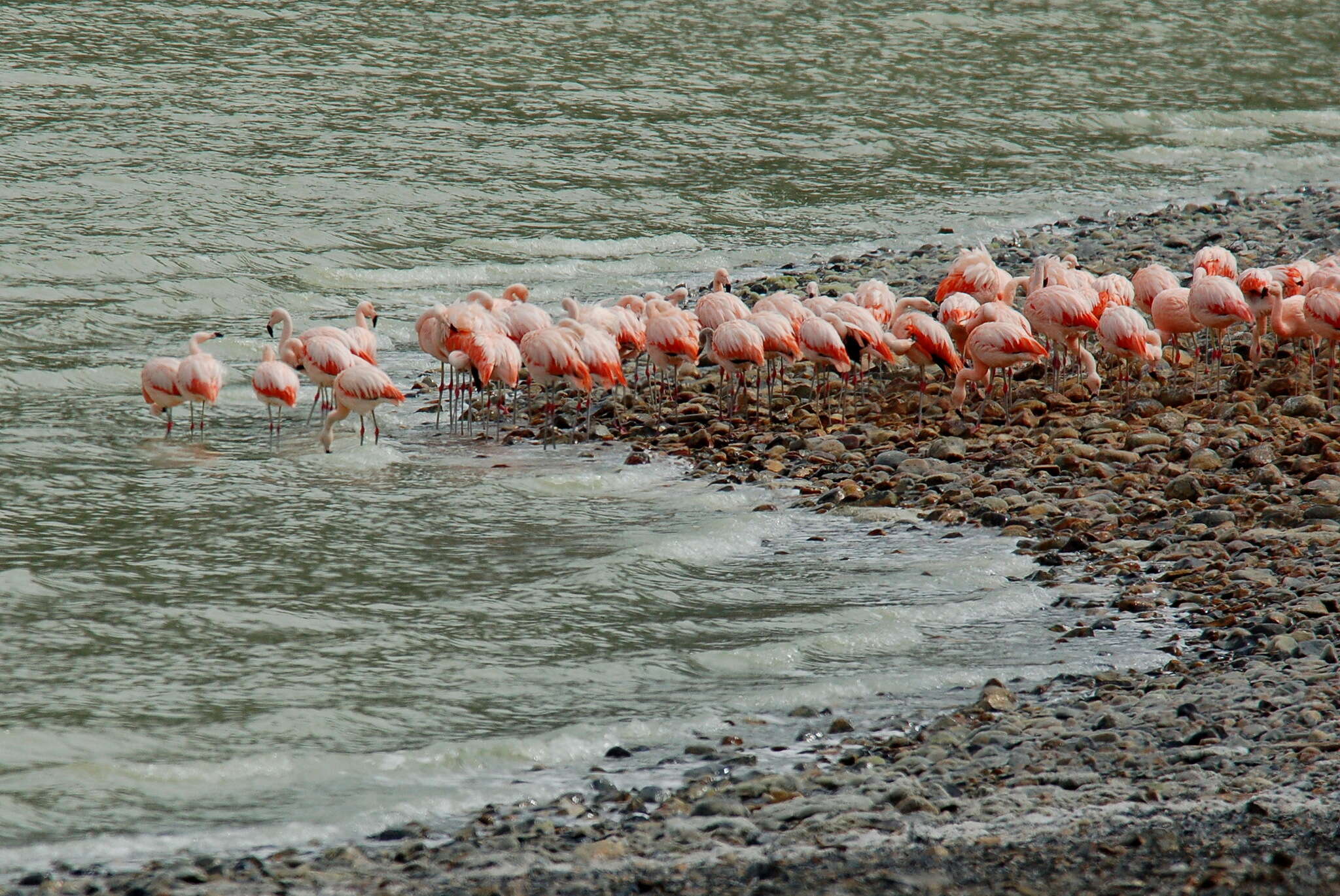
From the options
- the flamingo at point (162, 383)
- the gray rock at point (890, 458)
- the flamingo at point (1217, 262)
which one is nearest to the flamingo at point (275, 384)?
the flamingo at point (162, 383)

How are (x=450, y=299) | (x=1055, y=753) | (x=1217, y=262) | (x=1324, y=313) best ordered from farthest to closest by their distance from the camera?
1. (x=450, y=299)
2. (x=1217, y=262)
3. (x=1324, y=313)
4. (x=1055, y=753)

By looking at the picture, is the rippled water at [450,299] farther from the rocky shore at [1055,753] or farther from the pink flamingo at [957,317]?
the pink flamingo at [957,317]

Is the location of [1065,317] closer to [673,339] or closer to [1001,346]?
[1001,346]

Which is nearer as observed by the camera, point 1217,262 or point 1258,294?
point 1258,294

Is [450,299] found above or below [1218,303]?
below

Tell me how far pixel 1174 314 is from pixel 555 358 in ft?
14.2

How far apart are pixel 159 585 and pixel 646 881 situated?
424 cm

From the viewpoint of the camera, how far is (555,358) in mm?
10531

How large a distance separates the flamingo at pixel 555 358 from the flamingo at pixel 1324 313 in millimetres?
4819

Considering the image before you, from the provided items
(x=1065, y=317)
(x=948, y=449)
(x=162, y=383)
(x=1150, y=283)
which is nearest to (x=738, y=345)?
(x=948, y=449)

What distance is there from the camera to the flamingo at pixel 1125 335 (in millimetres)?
10281

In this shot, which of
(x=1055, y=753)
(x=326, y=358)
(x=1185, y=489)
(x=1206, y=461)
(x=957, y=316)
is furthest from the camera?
(x=957, y=316)

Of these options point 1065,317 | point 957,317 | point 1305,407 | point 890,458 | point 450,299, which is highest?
point 1065,317

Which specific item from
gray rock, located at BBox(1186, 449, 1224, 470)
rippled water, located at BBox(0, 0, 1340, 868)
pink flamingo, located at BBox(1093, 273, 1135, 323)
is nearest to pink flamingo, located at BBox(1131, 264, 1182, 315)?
pink flamingo, located at BBox(1093, 273, 1135, 323)
